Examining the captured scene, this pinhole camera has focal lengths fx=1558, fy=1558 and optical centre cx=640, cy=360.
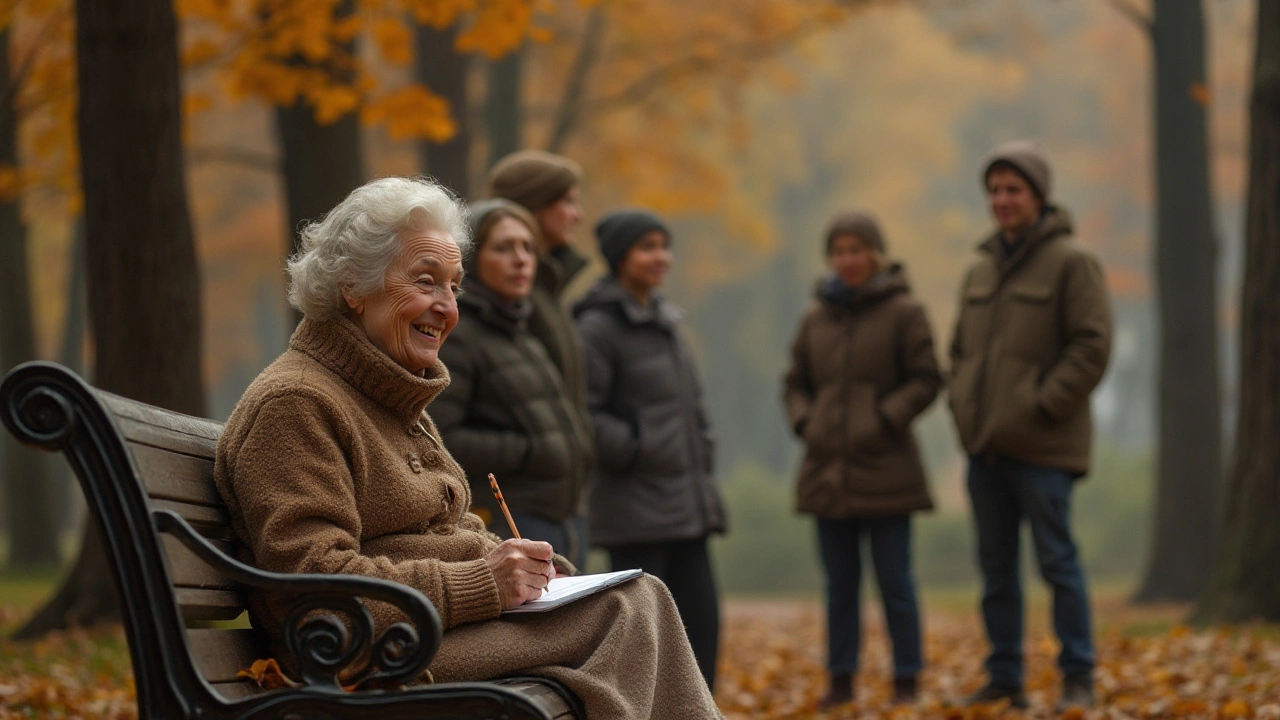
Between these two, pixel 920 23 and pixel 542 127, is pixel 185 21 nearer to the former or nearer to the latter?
pixel 542 127

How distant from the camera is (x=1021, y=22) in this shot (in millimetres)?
21453

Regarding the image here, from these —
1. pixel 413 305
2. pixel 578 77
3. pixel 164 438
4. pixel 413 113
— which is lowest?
pixel 164 438

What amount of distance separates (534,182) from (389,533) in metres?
3.50

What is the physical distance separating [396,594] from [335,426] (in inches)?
20.9

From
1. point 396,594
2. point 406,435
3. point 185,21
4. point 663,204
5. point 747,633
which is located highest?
point 185,21

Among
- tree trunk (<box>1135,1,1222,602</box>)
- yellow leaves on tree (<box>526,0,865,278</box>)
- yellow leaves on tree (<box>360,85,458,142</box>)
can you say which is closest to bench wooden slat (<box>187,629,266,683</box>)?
yellow leaves on tree (<box>360,85,458,142</box>)

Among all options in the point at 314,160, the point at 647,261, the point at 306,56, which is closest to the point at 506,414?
the point at 647,261

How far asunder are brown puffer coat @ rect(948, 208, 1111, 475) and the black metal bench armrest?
178 inches

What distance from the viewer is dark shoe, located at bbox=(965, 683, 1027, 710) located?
23.7 ft

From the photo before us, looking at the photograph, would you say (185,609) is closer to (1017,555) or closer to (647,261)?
(647,261)

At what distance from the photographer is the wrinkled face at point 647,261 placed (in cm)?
723

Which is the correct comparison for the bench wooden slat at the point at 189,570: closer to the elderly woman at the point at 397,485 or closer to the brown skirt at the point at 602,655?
the elderly woman at the point at 397,485

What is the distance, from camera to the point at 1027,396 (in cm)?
709

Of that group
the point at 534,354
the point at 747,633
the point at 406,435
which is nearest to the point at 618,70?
the point at 747,633
